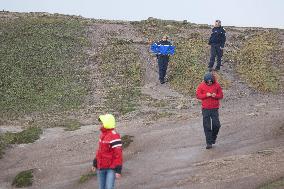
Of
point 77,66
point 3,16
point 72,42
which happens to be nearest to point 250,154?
point 77,66

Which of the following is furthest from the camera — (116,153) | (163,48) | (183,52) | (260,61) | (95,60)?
(183,52)

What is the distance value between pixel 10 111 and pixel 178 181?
49.7 feet

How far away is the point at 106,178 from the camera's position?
12.1 meters

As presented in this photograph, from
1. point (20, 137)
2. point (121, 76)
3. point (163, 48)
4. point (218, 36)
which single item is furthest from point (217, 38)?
point (20, 137)

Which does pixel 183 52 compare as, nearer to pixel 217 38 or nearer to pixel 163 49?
pixel 163 49

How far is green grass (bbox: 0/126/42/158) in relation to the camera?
22188 millimetres

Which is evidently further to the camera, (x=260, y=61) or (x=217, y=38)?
(x=260, y=61)

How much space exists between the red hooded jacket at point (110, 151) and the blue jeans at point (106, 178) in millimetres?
111

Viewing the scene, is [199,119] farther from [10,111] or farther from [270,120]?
[10,111]

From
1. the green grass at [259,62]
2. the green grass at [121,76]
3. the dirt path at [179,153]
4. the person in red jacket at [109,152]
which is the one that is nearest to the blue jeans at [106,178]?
the person in red jacket at [109,152]

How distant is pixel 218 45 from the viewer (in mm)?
30500

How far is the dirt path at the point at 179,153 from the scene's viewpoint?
48.7 ft

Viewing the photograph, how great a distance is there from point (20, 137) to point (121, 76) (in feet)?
42.6

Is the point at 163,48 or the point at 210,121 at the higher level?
the point at 163,48
